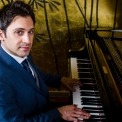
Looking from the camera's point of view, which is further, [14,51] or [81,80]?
[81,80]

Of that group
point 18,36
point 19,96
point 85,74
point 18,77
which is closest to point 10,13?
point 18,36

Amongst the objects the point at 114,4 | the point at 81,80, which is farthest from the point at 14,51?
the point at 114,4

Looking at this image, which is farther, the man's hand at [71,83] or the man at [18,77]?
the man's hand at [71,83]

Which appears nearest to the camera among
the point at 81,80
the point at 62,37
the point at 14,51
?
the point at 14,51

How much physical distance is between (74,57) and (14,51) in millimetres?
1170

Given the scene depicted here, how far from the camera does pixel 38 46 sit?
3.98 meters

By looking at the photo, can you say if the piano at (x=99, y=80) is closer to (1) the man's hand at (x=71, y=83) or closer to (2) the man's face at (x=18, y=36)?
(1) the man's hand at (x=71, y=83)

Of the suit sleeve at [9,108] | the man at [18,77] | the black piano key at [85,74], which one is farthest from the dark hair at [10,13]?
the black piano key at [85,74]

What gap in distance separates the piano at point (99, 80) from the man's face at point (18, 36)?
616 mm

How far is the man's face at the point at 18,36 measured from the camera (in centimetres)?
187

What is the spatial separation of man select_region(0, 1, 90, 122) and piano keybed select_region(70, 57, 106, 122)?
0.11m

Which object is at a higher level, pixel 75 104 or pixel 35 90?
pixel 35 90

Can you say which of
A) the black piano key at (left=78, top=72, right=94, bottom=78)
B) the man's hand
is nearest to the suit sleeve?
the man's hand

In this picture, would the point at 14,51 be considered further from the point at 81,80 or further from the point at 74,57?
the point at 74,57
